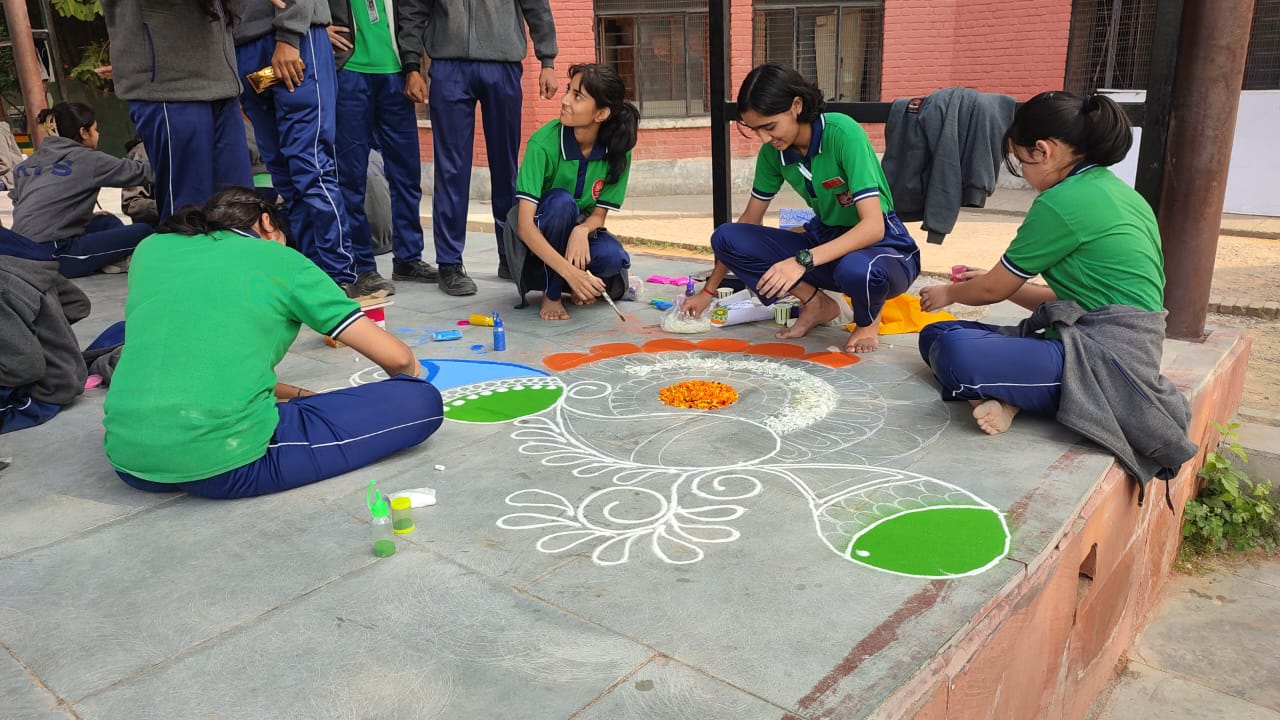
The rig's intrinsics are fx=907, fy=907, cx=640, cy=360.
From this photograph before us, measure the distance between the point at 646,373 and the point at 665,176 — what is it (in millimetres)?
8637

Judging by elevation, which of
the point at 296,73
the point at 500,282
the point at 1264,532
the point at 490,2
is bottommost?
the point at 1264,532

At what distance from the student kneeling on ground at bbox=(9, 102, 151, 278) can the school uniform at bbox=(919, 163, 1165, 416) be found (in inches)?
196

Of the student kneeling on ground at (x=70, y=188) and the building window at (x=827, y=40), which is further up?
the building window at (x=827, y=40)

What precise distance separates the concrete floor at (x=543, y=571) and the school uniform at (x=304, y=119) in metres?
1.49

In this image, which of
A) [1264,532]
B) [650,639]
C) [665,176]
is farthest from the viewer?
[665,176]

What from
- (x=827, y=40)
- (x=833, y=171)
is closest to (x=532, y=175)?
(x=833, y=171)

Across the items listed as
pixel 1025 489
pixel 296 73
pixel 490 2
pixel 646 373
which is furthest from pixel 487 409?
pixel 490 2

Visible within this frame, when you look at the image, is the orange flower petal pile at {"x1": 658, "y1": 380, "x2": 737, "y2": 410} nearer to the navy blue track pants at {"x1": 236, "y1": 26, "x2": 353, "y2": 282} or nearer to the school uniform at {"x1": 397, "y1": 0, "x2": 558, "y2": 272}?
the school uniform at {"x1": 397, "y1": 0, "x2": 558, "y2": 272}

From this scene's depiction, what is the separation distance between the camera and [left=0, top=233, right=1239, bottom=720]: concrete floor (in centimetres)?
163

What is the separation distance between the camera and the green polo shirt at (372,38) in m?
4.59

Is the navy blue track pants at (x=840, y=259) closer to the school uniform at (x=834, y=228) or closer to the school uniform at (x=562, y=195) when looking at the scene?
the school uniform at (x=834, y=228)

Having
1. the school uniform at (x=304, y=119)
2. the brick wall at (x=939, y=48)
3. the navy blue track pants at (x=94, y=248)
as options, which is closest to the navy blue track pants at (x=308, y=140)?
the school uniform at (x=304, y=119)

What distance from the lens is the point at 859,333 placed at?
3564mm

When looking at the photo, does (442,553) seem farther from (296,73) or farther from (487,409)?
(296,73)
